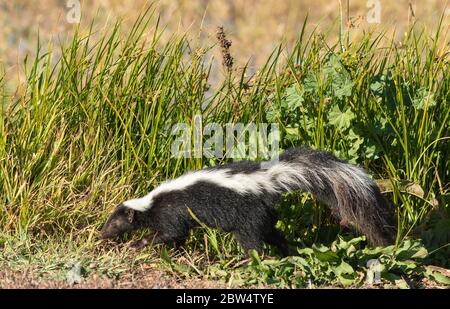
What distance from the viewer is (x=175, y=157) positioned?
7.00 m

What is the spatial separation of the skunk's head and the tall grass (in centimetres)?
13

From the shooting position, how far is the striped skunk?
623 centimetres

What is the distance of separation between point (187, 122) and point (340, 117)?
1119 millimetres

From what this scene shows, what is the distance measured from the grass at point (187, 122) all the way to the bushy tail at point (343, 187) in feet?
0.46

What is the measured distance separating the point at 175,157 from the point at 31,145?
1.02 meters

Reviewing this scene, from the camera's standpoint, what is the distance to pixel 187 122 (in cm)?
703

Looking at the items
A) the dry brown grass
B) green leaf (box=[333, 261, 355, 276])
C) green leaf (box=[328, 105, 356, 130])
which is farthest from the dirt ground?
the dry brown grass

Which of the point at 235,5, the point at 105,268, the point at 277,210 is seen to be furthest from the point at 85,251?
the point at 235,5

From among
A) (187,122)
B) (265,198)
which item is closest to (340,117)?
(265,198)

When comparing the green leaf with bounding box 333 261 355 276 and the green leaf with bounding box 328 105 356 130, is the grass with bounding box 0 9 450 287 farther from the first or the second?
the green leaf with bounding box 333 261 355 276

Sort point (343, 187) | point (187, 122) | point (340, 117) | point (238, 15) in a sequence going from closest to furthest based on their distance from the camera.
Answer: point (343, 187) → point (340, 117) → point (187, 122) → point (238, 15)

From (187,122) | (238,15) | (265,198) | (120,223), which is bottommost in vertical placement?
(120,223)

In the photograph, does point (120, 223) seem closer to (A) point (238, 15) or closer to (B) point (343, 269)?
(B) point (343, 269)
